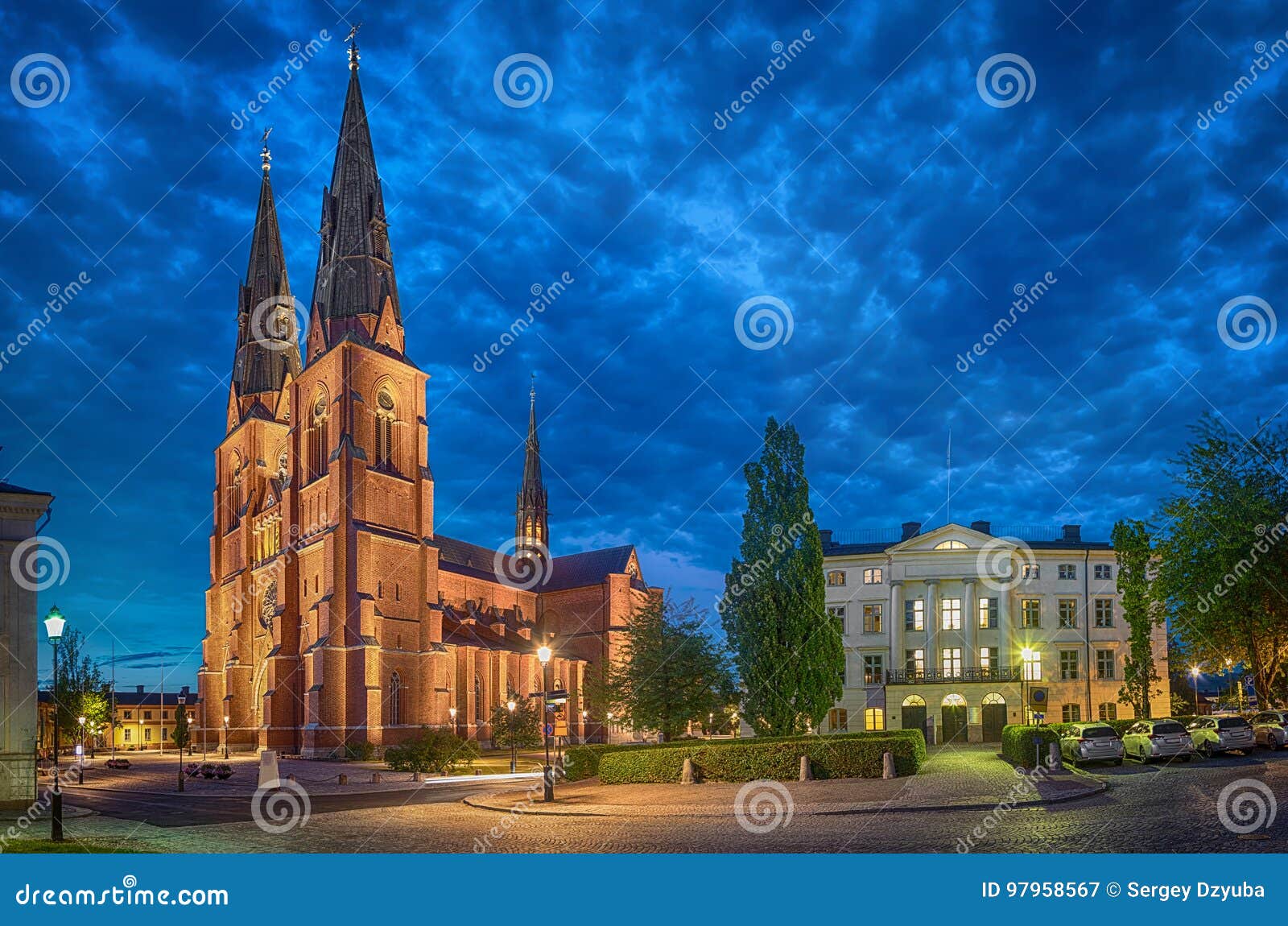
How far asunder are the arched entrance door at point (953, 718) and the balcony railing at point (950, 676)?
1.13 meters

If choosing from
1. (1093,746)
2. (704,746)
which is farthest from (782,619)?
(1093,746)

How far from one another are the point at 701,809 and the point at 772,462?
53.8ft

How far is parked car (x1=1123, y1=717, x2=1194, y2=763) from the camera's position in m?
30.0

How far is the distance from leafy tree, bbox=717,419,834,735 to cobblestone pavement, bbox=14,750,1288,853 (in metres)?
11.4

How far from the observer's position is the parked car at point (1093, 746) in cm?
2952

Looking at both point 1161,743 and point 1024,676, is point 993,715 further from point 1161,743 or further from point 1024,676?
point 1161,743

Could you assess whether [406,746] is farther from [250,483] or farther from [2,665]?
[250,483]

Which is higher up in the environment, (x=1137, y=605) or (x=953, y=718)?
(x=1137, y=605)

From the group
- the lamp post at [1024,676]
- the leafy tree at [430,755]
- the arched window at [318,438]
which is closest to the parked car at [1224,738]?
the lamp post at [1024,676]

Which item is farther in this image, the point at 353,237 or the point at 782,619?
the point at 353,237

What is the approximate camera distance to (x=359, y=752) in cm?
5816

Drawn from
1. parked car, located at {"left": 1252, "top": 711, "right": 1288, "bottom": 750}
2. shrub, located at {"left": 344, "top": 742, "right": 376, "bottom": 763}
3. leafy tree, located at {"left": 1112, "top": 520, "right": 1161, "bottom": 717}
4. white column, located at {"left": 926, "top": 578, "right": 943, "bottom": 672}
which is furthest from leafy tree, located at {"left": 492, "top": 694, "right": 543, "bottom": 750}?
parked car, located at {"left": 1252, "top": 711, "right": 1288, "bottom": 750}

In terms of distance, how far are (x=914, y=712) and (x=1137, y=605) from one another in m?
17.0

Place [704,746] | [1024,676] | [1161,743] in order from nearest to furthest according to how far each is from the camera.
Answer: [704,746] < [1161,743] < [1024,676]
